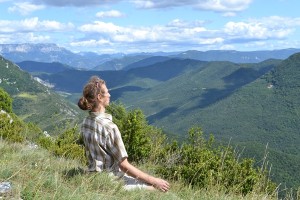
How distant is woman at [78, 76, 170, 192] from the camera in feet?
17.2

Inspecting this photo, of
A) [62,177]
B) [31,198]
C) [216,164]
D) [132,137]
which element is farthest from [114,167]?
[132,137]

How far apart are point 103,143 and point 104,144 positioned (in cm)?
2

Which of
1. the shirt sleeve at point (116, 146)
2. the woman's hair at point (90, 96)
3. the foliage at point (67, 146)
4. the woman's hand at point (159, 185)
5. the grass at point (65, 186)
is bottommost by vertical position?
the foliage at point (67, 146)

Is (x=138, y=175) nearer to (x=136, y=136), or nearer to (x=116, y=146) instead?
(x=116, y=146)

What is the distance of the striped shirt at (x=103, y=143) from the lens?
5.26 m

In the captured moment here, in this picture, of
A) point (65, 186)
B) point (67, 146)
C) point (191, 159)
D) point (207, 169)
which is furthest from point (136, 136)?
point (65, 186)

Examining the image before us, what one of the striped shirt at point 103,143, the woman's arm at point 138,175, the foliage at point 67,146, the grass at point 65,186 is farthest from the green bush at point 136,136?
the woman's arm at point 138,175

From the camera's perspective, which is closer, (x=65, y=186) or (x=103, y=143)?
(x=65, y=186)

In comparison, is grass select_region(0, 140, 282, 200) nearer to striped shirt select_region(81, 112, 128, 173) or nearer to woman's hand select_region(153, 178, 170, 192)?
woman's hand select_region(153, 178, 170, 192)

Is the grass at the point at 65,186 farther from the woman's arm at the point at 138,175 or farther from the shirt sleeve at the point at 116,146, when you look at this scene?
the shirt sleeve at the point at 116,146

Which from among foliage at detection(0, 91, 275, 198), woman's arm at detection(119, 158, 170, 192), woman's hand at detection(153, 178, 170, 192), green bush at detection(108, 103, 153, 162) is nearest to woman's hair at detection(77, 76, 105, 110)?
woman's arm at detection(119, 158, 170, 192)

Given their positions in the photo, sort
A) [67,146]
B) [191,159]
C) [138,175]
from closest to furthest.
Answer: [138,175], [191,159], [67,146]

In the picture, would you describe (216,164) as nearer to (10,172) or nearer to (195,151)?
(195,151)

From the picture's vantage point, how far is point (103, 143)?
5.31 meters
